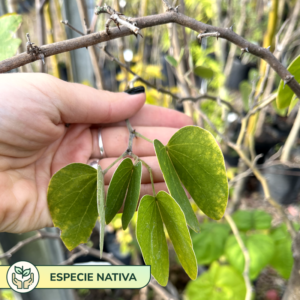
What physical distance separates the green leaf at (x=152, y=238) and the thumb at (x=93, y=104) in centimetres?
26

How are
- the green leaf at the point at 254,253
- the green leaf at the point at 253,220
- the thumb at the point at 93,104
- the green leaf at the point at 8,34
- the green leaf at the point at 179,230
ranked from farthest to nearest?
1. the green leaf at the point at 253,220
2. the green leaf at the point at 254,253
3. the thumb at the point at 93,104
4. the green leaf at the point at 8,34
5. the green leaf at the point at 179,230

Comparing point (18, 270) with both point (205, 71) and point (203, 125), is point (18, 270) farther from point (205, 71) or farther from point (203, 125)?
point (203, 125)

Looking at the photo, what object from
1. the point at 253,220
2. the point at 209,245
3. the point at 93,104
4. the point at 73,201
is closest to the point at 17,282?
the point at 73,201

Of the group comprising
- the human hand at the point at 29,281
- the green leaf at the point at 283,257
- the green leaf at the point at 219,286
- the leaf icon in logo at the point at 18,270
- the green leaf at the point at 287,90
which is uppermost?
the green leaf at the point at 287,90

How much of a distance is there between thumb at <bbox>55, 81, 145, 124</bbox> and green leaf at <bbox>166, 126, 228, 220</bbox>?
0.66 feet

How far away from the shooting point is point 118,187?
1.12 feet

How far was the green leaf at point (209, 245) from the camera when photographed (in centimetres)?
81

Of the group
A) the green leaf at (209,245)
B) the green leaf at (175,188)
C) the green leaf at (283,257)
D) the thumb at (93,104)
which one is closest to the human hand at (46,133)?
the thumb at (93,104)

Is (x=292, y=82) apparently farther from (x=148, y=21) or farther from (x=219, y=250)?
(x=219, y=250)

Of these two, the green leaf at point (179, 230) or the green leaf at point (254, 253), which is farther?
the green leaf at point (254, 253)

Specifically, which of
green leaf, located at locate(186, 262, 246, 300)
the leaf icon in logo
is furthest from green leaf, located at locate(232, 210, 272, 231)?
the leaf icon in logo

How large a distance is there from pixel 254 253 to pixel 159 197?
55 centimetres

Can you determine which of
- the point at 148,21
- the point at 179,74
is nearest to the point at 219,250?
the point at 179,74

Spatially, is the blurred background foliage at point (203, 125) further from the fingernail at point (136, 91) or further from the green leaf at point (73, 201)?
the green leaf at point (73, 201)
